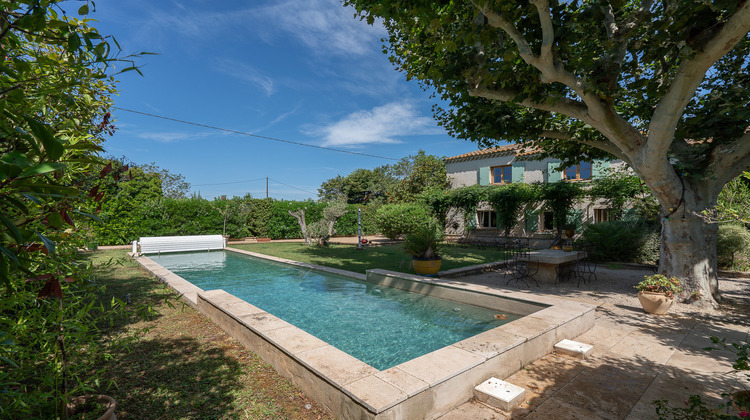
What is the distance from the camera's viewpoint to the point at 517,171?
1997 centimetres

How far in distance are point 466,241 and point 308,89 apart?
1426cm

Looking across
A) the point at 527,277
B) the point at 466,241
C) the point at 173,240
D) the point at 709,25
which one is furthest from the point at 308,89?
the point at 709,25

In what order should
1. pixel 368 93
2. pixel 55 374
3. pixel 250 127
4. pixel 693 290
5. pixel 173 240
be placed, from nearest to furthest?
pixel 55 374 < pixel 693 290 < pixel 173 240 < pixel 250 127 < pixel 368 93

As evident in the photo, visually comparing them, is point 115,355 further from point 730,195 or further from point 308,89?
point 308,89

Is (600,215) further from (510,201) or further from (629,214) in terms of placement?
(510,201)

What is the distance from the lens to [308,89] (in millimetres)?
21141

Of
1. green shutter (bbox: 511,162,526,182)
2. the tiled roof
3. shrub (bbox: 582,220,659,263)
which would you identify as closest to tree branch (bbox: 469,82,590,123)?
shrub (bbox: 582,220,659,263)

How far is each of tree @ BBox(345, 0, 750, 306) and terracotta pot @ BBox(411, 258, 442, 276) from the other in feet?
12.2

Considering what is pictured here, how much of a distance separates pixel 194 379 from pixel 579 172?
20.4 metres

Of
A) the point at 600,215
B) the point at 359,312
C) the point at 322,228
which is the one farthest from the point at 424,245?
the point at 600,215

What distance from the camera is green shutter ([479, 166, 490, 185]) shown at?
21328mm

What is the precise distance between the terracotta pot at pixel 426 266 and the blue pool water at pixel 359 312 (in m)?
1.39

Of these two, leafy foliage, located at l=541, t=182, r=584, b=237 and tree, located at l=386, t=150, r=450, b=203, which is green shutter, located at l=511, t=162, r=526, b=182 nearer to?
leafy foliage, located at l=541, t=182, r=584, b=237

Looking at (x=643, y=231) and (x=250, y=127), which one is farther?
(x=250, y=127)
